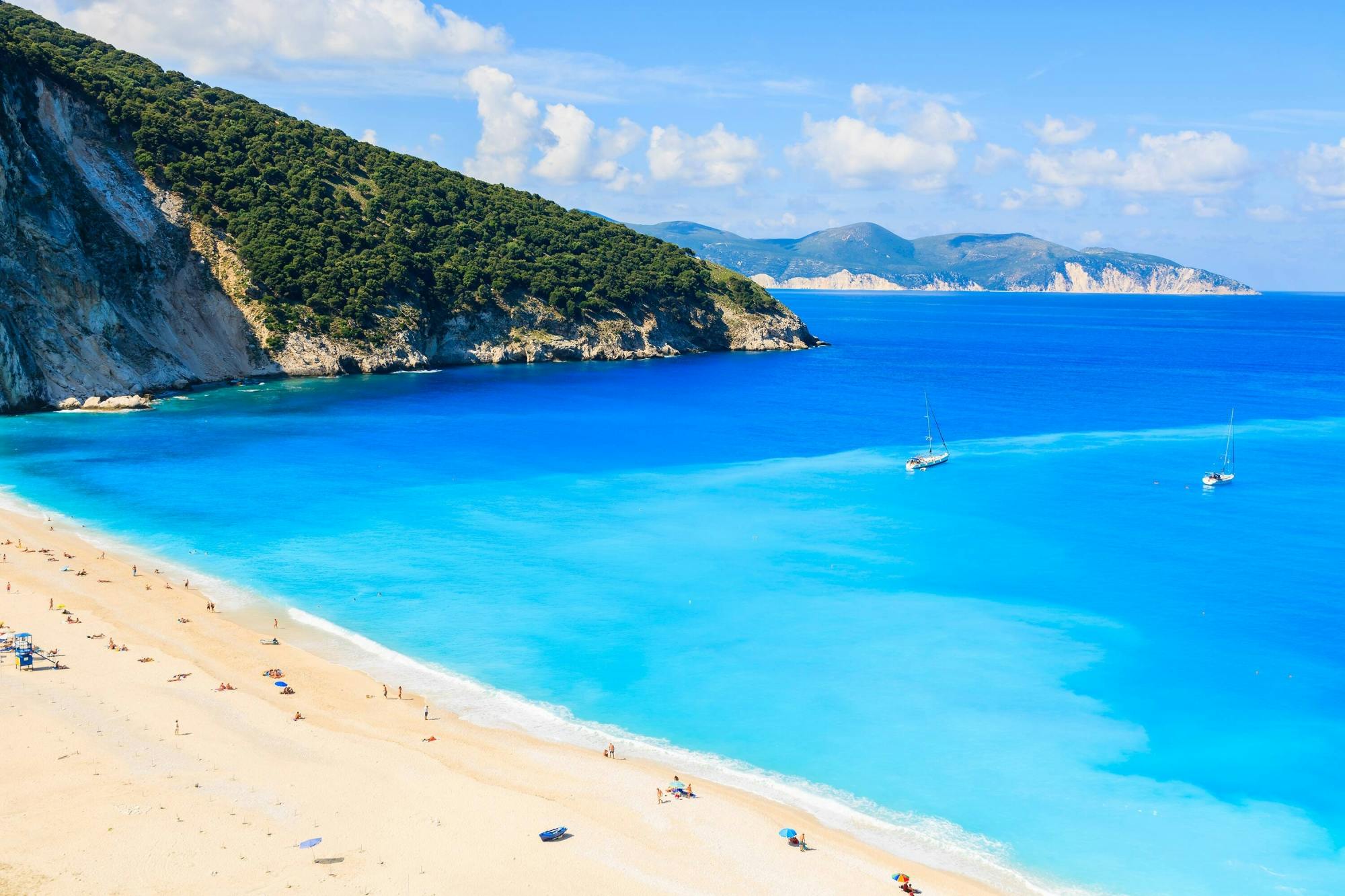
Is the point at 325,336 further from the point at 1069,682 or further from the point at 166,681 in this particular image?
the point at 1069,682

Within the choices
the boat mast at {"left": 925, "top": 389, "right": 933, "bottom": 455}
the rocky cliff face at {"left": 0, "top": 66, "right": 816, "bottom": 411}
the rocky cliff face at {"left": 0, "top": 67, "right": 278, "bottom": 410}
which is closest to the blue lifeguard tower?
the rocky cliff face at {"left": 0, "top": 67, "right": 278, "bottom": 410}

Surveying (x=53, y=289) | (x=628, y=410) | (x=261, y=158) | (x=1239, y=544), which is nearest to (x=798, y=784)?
(x=1239, y=544)

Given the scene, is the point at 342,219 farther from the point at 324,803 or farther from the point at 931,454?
the point at 324,803

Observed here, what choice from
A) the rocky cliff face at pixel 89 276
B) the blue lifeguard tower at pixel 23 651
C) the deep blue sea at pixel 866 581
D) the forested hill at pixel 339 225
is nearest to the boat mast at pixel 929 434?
the deep blue sea at pixel 866 581

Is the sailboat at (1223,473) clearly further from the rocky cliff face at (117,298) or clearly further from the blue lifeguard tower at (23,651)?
the rocky cliff face at (117,298)

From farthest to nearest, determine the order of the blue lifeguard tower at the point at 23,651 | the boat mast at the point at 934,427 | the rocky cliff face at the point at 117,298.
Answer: the rocky cliff face at the point at 117,298 → the boat mast at the point at 934,427 → the blue lifeguard tower at the point at 23,651

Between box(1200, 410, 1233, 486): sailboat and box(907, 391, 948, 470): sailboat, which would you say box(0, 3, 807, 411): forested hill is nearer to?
box(907, 391, 948, 470): sailboat
